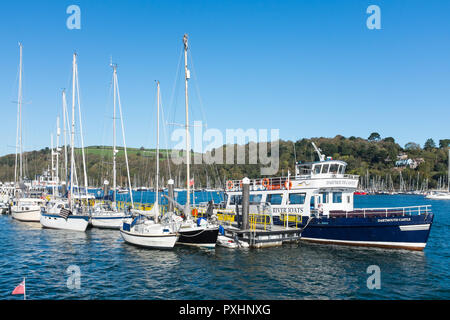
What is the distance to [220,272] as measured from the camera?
19.0 meters

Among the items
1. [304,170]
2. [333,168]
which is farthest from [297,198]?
[333,168]

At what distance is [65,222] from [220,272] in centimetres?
2228

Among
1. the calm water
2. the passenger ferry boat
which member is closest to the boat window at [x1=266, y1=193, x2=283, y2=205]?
the passenger ferry boat

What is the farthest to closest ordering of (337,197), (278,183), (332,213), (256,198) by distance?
(256,198), (278,183), (337,197), (332,213)

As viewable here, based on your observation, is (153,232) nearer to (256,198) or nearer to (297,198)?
(256,198)

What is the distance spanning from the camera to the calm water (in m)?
15.7

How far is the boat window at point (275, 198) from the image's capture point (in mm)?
30497

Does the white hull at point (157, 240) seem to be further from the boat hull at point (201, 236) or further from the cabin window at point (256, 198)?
the cabin window at point (256, 198)

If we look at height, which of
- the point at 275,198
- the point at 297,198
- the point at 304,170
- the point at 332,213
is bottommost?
the point at 332,213

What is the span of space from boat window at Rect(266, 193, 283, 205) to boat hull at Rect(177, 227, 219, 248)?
8870 mm

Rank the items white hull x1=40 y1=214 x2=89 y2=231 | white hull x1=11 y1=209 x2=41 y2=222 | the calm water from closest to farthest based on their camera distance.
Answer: the calm water < white hull x1=40 y1=214 x2=89 y2=231 < white hull x1=11 y1=209 x2=41 y2=222

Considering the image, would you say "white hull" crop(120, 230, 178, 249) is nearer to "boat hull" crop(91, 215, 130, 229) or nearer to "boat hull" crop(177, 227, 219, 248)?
"boat hull" crop(177, 227, 219, 248)

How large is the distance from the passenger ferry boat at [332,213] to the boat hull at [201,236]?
18.4ft

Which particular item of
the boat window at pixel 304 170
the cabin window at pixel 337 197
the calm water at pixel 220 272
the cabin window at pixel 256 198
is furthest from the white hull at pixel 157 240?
the cabin window at pixel 337 197
